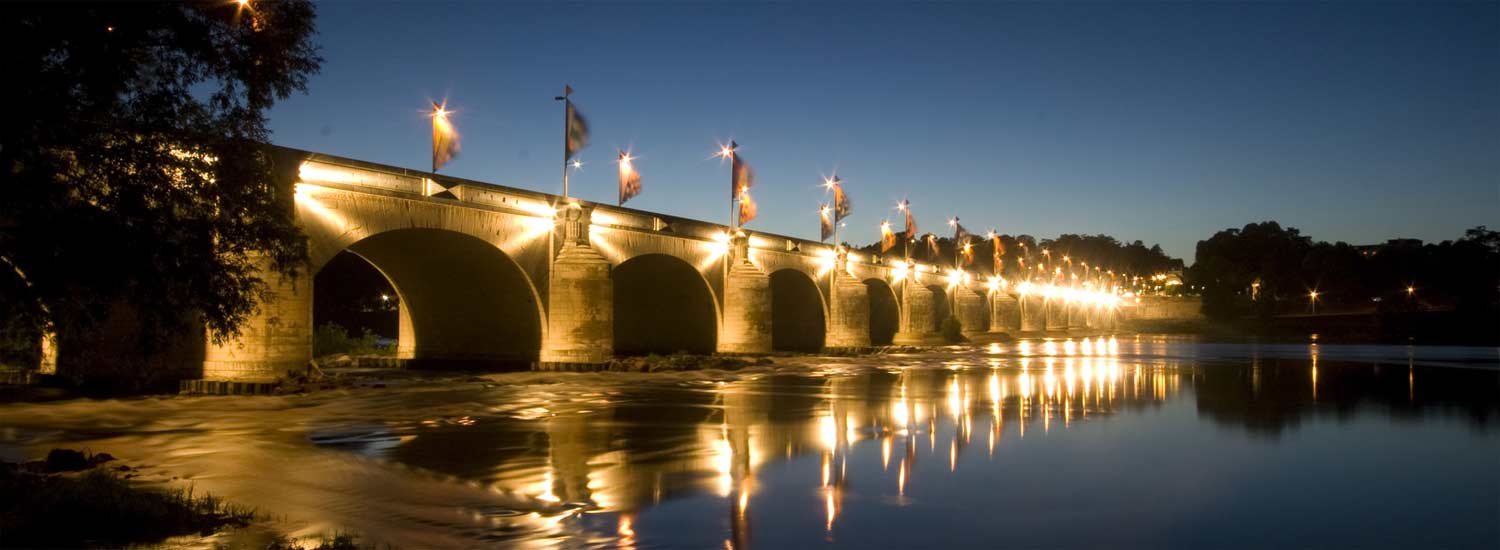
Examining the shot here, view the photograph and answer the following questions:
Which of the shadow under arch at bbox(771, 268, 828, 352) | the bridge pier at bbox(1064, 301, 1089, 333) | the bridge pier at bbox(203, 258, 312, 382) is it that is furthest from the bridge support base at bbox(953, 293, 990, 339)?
the bridge pier at bbox(203, 258, 312, 382)

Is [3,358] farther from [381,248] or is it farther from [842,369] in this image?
[842,369]

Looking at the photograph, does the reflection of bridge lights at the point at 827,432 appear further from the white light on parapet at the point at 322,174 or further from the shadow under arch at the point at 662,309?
the shadow under arch at the point at 662,309

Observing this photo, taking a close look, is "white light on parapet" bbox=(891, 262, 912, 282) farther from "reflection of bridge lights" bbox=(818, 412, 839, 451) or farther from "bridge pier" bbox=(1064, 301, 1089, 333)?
"bridge pier" bbox=(1064, 301, 1089, 333)

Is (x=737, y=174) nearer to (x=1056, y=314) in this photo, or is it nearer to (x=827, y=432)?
(x=827, y=432)

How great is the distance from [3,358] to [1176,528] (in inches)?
1194

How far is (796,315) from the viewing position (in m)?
72.6

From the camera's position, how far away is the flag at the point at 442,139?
108 ft

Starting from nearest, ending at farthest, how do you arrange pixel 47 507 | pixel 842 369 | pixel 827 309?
pixel 47 507, pixel 842 369, pixel 827 309

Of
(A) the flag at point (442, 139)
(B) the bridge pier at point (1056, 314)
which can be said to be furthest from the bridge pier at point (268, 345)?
(B) the bridge pier at point (1056, 314)

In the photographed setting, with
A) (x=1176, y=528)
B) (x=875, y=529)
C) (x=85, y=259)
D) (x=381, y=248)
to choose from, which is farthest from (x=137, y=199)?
(x=381, y=248)

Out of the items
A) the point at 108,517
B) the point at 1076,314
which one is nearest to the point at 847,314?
the point at 108,517

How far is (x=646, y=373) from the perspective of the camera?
39.2m

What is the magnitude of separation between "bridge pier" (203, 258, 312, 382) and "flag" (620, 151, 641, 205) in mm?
15223

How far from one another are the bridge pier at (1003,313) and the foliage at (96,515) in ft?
329
